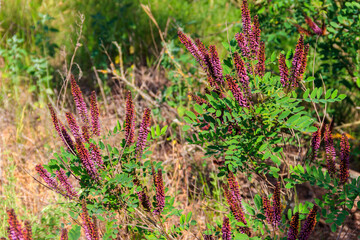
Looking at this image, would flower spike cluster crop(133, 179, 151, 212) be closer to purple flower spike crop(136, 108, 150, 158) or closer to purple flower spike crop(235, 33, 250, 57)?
purple flower spike crop(136, 108, 150, 158)

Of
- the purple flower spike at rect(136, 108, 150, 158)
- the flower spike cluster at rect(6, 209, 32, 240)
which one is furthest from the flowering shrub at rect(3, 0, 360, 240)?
the flower spike cluster at rect(6, 209, 32, 240)

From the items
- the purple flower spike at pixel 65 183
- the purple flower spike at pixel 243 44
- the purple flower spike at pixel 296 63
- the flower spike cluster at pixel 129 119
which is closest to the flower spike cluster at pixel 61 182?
the purple flower spike at pixel 65 183

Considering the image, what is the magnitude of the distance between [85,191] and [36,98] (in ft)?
9.36

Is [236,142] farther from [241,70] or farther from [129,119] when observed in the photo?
[129,119]

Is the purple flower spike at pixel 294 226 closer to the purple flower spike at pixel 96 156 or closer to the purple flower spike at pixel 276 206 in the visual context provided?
the purple flower spike at pixel 276 206

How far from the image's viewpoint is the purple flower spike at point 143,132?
73.3 inches

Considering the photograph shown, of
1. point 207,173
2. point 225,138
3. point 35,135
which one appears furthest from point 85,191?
point 35,135

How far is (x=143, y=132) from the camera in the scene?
75.9 inches

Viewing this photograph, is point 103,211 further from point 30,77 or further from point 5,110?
point 30,77

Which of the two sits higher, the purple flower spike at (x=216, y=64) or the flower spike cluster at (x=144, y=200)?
the purple flower spike at (x=216, y=64)

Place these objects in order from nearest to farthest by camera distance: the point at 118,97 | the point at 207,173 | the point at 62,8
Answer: the point at 207,173, the point at 118,97, the point at 62,8

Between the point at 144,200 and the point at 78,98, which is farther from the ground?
the point at 78,98

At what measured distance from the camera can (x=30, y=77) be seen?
4520mm

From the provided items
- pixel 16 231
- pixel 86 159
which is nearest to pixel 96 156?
pixel 86 159
